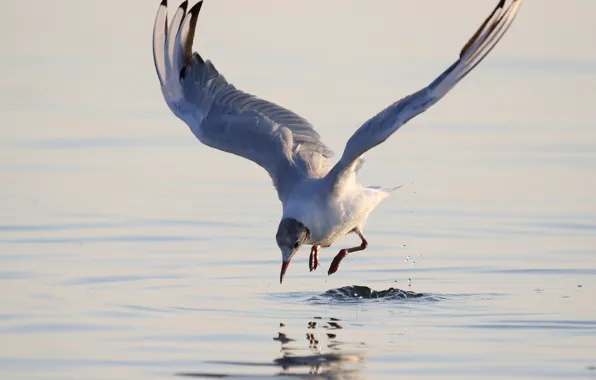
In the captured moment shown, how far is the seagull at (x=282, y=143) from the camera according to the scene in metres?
10.8

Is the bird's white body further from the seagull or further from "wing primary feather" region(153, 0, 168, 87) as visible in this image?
"wing primary feather" region(153, 0, 168, 87)

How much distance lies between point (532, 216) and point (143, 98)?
6.06 meters

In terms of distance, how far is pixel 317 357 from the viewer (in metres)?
9.05

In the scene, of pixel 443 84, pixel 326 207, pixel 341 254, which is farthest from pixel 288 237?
pixel 443 84

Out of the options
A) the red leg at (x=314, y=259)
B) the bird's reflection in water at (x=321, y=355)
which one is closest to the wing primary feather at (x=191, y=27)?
the red leg at (x=314, y=259)

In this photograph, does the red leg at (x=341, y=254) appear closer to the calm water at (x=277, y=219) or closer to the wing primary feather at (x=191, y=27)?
the calm water at (x=277, y=219)

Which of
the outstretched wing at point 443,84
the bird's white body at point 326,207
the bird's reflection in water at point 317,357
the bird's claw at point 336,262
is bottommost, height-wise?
the bird's reflection in water at point 317,357

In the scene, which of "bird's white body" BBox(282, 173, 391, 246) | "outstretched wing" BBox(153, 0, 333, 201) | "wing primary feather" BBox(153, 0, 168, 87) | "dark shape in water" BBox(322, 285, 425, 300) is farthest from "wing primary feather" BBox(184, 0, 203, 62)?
"dark shape in water" BBox(322, 285, 425, 300)

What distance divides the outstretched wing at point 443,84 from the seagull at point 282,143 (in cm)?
1

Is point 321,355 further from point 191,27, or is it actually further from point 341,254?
point 191,27

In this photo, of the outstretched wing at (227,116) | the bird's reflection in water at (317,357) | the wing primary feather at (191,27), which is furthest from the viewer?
the wing primary feather at (191,27)

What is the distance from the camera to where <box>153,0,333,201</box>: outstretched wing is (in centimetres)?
1144

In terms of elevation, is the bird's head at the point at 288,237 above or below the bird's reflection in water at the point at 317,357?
above

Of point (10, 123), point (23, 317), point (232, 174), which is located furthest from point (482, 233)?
point (10, 123)
